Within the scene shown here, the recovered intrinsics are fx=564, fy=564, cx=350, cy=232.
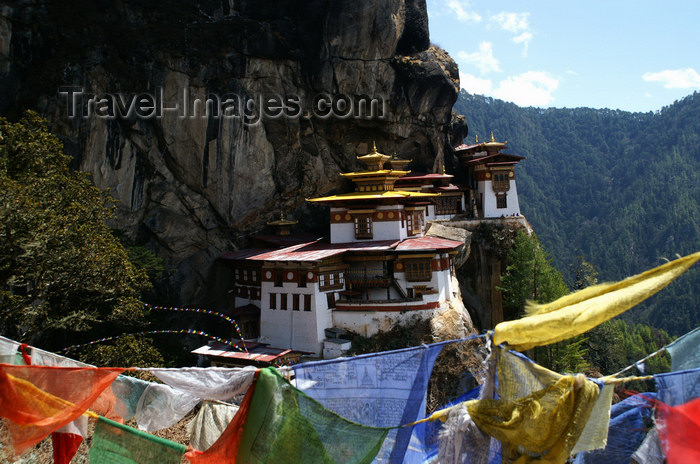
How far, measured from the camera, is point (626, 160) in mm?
115438

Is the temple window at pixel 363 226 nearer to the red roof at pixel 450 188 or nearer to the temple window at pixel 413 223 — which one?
the temple window at pixel 413 223

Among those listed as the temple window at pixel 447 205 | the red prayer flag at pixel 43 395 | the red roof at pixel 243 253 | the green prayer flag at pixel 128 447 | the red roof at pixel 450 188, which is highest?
the red roof at pixel 450 188

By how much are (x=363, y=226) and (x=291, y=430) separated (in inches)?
835

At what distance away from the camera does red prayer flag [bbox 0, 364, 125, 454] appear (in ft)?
23.2

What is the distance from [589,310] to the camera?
6445 millimetres

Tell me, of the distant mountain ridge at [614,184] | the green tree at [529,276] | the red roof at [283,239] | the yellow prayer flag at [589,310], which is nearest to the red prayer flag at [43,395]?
the yellow prayer flag at [589,310]

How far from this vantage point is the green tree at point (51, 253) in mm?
15961

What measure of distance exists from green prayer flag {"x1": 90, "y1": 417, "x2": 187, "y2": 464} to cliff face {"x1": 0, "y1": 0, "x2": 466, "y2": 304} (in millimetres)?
20436

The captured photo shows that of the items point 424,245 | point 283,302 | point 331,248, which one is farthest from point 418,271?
point 283,302

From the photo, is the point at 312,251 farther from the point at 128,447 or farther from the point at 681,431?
the point at 681,431

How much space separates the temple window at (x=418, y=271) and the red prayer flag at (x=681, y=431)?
61.4 feet

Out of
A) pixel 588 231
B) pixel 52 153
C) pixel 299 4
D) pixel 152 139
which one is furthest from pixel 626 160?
pixel 52 153

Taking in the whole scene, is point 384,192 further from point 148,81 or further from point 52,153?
point 52,153

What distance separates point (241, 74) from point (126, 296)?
14.1 m
